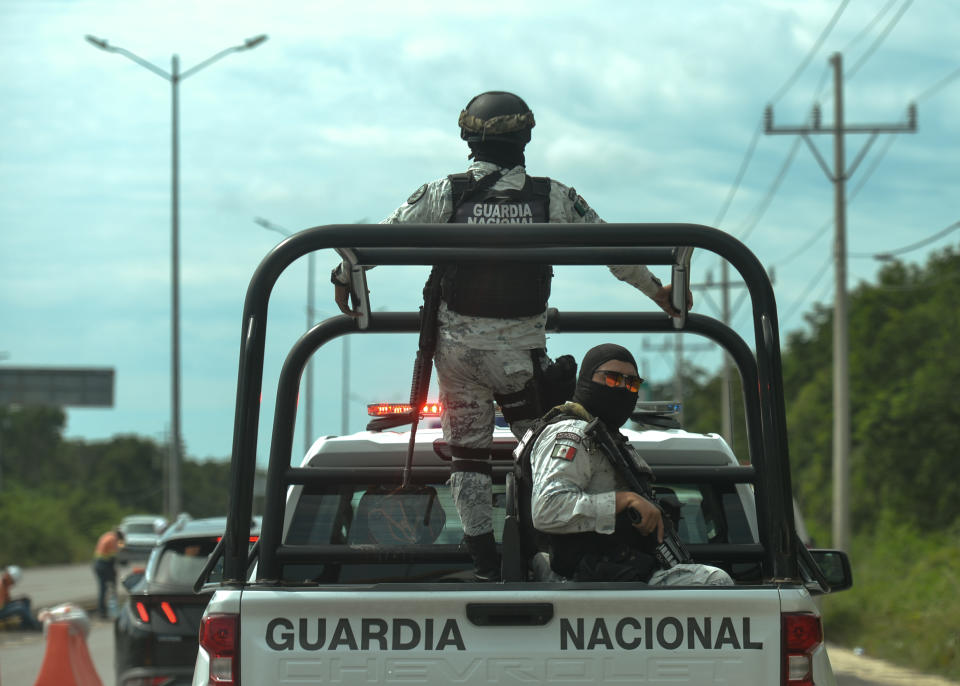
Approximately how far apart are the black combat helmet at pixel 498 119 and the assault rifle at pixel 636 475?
1.01 metres

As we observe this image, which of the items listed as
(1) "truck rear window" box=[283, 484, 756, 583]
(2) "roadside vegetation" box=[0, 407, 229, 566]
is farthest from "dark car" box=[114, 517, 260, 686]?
(2) "roadside vegetation" box=[0, 407, 229, 566]

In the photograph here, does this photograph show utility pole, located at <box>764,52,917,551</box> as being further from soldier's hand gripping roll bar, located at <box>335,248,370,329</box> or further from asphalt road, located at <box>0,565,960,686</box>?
soldier's hand gripping roll bar, located at <box>335,248,370,329</box>

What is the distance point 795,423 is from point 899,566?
3856 centimetres

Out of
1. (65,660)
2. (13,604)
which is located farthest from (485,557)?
(13,604)

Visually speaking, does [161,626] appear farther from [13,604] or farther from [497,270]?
[13,604]

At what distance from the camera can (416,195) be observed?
14.2 feet

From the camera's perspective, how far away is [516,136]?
4375 mm

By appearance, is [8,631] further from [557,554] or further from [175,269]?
[557,554]

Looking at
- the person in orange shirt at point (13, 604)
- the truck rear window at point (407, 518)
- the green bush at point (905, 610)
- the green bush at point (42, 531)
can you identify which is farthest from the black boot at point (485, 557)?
the green bush at point (42, 531)

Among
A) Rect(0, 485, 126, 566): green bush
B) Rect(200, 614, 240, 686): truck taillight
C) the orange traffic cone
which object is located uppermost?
Rect(200, 614, 240, 686): truck taillight

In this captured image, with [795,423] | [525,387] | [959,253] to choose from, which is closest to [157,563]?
[525,387]

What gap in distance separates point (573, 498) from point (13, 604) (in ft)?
59.8

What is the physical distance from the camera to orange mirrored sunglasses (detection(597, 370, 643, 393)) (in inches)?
158

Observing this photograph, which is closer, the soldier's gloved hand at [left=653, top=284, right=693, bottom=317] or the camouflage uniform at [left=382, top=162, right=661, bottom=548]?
the camouflage uniform at [left=382, top=162, right=661, bottom=548]
